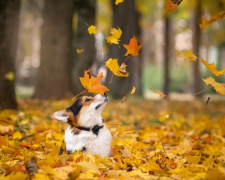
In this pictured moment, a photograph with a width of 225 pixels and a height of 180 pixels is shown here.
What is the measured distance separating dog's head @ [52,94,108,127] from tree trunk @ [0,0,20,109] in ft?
10.6

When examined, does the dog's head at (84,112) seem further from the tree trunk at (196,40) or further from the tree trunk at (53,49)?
the tree trunk at (196,40)

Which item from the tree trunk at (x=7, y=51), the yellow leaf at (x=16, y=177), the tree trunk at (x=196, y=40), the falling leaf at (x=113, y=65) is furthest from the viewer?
the tree trunk at (x=196, y=40)

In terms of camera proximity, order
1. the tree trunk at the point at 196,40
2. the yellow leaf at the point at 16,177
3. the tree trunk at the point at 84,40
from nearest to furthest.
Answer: the yellow leaf at the point at 16,177
the tree trunk at the point at 84,40
the tree trunk at the point at 196,40

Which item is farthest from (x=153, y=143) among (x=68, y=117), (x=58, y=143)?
(x=68, y=117)

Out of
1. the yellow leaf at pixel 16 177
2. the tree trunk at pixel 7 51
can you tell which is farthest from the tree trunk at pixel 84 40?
the yellow leaf at pixel 16 177

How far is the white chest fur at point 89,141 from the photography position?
2592mm

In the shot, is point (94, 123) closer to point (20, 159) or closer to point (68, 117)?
point (68, 117)

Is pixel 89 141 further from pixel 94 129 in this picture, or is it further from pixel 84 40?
pixel 84 40

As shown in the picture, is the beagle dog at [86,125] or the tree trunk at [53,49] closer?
the beagle dog at [86,125]

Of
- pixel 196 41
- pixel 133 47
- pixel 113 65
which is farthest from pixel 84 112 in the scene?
pixel 196 41

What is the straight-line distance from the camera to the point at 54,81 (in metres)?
8.94

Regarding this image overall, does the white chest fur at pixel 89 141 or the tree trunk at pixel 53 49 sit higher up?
the tree trunk at pixel 53 49

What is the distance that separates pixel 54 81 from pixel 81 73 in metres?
0.90

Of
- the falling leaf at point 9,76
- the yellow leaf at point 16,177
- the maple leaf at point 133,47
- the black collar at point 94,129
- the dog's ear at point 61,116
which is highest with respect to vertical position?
the maple leaf at point 133,47
